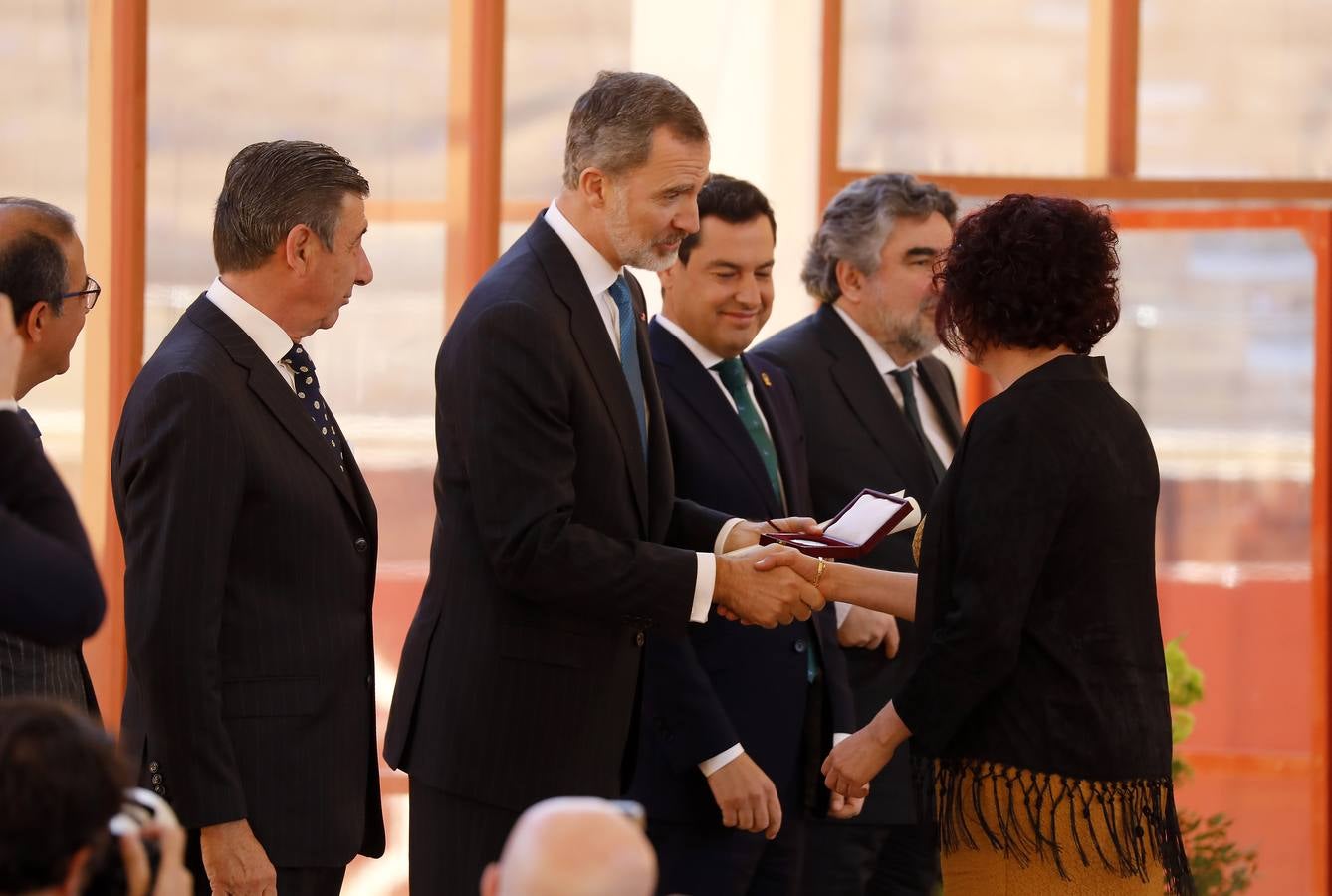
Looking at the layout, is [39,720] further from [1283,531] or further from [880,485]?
[1283,531]

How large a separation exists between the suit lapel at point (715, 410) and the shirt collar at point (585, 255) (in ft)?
1.76

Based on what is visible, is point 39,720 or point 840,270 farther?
point 840,270

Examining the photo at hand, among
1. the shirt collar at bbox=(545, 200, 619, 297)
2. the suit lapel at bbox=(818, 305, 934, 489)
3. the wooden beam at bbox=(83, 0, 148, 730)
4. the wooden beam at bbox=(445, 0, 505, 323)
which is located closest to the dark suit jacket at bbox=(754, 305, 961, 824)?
the suit lapel at bbox=(818, 305, 934, 489)

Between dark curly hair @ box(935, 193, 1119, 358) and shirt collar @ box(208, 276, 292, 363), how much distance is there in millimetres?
1039

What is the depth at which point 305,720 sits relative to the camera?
2451 mm

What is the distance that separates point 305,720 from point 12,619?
83 centimetres

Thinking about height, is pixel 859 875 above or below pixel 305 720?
below

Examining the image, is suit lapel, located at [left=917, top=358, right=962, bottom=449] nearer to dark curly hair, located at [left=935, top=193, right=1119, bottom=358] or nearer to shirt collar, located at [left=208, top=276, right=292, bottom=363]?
dark curly hair, located at [left=935, top=193, right=1119, bottom=358]

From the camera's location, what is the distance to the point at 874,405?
138 inches

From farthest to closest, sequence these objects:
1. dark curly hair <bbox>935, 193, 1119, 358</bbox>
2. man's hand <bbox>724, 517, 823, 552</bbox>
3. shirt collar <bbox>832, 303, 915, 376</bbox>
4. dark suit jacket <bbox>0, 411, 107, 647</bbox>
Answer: shirt collar <bbox>832, 303, 915, 376</bbox>, man's hand <bbox>724, 517, 823, 552</bbox>, dark curly hair <bbox>935, 193, 1119, 358</bbox>, dark suit jacket <bbox>0, 411, 107, 647</bbox>

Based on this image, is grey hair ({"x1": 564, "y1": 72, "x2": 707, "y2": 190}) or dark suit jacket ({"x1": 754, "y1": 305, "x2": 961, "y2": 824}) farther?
dark suit jacket ({"x1": 754, "y1": 305, "x2": 961, "y2": 824})

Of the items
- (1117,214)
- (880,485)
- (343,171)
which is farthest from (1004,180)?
(343,171)

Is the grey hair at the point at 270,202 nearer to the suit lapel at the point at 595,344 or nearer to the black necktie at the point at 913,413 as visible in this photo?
the suit lapel at the point at 595,344

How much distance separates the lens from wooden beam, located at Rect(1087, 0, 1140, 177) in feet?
17.2
